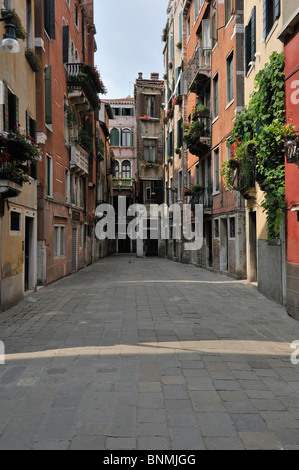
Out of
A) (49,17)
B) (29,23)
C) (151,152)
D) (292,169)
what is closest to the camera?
(292,169)

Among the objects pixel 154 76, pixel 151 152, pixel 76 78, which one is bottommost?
pixel 76 78

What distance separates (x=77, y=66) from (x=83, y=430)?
17.8 metres

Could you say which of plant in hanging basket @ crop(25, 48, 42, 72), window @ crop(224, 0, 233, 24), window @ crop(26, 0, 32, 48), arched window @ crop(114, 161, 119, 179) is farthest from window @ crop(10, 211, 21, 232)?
arched window @ crop(114, 161, 119, 179)

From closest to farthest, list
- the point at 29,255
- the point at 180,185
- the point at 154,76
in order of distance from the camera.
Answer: the point at 29,255 < the point at 180,185 < the point at 154,76

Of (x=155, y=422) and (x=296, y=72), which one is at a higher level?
(x=296, y=72)

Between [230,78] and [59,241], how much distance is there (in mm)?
9465

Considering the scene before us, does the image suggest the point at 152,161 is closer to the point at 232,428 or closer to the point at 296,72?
the point at 296,72

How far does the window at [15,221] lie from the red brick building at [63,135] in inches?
121

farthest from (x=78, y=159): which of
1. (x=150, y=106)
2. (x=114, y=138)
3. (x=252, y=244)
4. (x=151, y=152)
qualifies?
(x=114, y=138)

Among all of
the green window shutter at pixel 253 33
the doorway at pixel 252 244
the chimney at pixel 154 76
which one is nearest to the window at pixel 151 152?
the chimney at pixel 154 76

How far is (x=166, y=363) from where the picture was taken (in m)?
5.23

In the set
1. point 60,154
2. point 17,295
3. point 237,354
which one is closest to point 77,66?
point 60,154

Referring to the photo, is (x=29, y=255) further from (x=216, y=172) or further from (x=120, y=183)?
(x=120, y=183)

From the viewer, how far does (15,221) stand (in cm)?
1024
